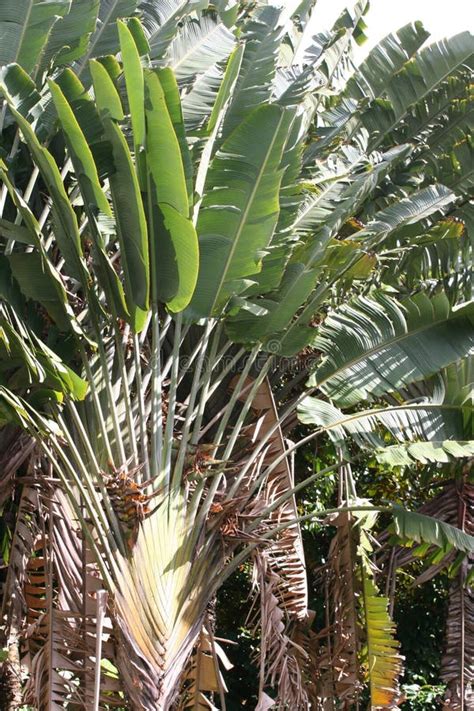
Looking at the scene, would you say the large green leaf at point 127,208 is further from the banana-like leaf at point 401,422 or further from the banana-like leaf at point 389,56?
the banana-like leaf at point 389,56

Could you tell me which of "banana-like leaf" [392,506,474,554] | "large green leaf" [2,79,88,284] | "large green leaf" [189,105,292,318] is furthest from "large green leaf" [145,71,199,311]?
"banana-like leaf" [392,506,474,554]

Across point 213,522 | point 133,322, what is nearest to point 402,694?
point 213,522

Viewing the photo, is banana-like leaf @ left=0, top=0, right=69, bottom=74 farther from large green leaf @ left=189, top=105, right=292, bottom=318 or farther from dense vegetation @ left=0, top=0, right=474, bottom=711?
large green leaf @ left=189, top=105, right=292, bottom=318

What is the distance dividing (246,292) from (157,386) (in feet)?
2.50

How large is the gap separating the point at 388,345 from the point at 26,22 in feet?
9.44

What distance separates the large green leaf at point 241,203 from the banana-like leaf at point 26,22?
123 cm

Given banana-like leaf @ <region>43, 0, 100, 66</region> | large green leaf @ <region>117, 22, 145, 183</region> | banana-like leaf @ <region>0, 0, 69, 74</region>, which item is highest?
banana-like leaf @ <region>43, 0, 100, 66</region>

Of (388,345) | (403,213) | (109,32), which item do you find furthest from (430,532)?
(109,32)

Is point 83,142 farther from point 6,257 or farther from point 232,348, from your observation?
point 232,348

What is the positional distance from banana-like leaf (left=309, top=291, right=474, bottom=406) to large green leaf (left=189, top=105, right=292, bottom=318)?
92 cm

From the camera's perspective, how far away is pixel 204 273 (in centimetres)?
465

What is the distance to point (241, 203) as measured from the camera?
4.52m

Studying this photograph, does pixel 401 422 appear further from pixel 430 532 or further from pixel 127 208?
pixel 127 208

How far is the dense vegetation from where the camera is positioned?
14.0 feet
